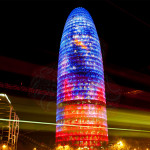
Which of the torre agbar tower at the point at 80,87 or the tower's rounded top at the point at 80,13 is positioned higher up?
the tower's rounded top at the point at 80,13

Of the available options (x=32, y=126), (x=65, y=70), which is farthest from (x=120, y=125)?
(x=65, y=70)

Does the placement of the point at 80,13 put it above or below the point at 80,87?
above

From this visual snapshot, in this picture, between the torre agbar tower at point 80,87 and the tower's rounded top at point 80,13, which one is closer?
the torre agbar tower at point 80,87

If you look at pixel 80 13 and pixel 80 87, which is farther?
pixel 80 13

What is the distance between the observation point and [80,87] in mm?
80562

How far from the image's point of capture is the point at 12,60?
11.0m

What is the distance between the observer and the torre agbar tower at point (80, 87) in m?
73.8

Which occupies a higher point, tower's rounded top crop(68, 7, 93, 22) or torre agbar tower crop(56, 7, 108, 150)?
tower's rounded top crop(68, 7, 93, 22)

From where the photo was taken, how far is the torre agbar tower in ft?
242

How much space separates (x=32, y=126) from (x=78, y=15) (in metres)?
87.7

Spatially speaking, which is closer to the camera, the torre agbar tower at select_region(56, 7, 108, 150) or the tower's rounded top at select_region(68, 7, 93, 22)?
the torre agbar tower at select_region(56, 7, 108, 150)

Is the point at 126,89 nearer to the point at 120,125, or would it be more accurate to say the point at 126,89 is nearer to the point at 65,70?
the point at 120,125

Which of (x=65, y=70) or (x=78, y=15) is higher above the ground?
(x=78, y=15)

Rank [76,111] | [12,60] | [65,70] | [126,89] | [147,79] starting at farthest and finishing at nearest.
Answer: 1. [65,70]
2. [76,111]
3. [126,89]
4. [147,79]
5. [12,60]
